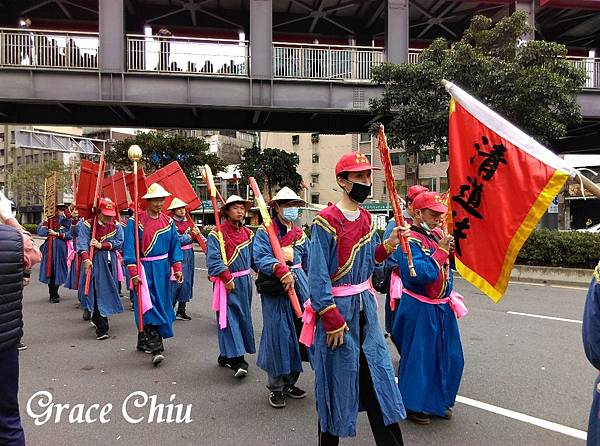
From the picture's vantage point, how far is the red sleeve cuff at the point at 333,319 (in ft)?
9.35

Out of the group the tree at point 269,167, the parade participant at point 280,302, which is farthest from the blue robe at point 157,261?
the tree at point 269,167

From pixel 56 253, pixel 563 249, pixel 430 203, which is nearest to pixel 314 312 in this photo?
pixel 430 203

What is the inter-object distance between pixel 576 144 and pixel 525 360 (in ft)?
71.8

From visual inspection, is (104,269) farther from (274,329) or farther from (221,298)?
(274,329)

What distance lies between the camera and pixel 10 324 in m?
2.57

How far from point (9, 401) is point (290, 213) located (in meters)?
2.69

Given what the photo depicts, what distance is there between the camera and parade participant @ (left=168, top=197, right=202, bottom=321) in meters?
8.02

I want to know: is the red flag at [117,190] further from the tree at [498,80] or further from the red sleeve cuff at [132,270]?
the tree at [498,80]

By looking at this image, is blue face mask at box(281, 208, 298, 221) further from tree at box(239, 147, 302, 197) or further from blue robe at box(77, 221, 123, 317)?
tree at box(239, 147, 302, 197)

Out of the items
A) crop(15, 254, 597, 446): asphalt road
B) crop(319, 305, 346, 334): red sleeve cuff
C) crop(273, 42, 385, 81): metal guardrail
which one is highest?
crop(273, 42, 385, 81): metal guardrail

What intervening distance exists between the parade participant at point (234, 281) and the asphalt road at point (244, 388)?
30 cm

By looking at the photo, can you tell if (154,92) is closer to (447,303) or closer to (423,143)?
(423,143)

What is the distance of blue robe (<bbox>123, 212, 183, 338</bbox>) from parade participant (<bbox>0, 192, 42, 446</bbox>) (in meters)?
2.90

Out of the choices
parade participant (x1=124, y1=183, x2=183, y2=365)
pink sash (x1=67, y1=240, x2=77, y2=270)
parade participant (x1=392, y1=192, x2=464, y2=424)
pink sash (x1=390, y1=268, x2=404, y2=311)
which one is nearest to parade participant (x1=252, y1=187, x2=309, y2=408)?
parade participant (x1=392, y1=192, x2=464, y2=424)
